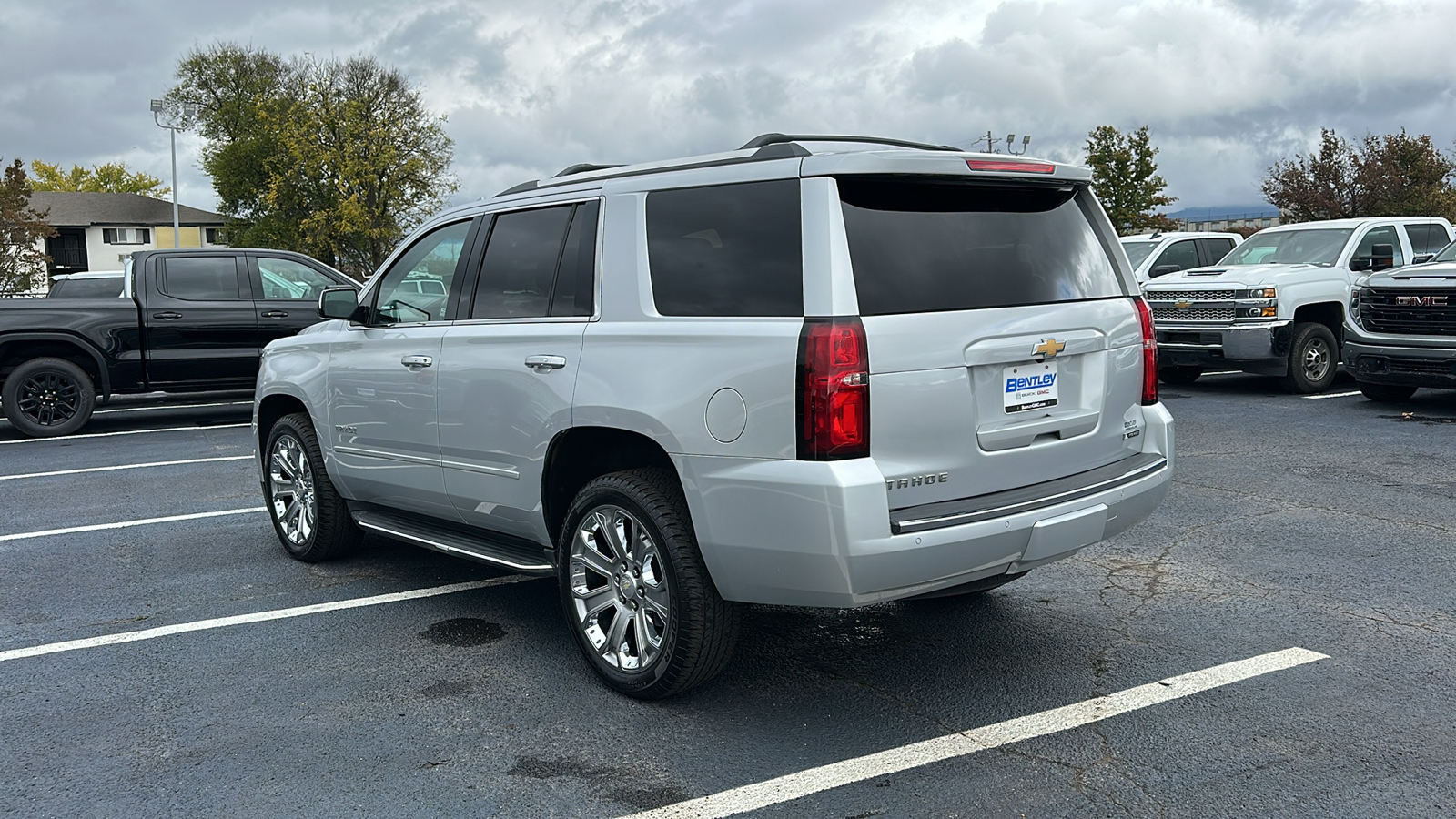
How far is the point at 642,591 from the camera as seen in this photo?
167 inches

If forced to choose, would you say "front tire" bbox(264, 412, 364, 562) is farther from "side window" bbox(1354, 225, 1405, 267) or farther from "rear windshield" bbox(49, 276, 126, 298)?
"side window" bbox(1354, 225, 1405, 267)

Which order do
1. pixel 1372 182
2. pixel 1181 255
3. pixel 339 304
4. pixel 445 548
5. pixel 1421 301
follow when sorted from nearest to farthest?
pixel 445 548
pixel 339 304
pixel 1421 301
pixel 1181 255
pixel 1372 182

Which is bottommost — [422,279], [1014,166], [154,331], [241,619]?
[241,619]

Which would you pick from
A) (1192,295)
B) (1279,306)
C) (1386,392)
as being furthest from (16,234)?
(1386,392)

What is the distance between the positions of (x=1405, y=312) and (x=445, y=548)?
384 inches

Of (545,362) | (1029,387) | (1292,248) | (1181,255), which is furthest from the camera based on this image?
(1181,255)

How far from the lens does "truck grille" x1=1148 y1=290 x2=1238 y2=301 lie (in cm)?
1305

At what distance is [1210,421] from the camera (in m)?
11.2

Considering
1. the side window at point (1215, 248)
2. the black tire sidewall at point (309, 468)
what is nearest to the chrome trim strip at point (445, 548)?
the black tire sidewall at point (309, 468)

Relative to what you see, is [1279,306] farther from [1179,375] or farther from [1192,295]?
[1179,375]

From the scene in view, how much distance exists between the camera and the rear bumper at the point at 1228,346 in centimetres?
1281

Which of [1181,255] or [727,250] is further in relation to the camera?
[1181,255]

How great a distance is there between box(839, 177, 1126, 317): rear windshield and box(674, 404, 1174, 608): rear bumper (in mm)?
607

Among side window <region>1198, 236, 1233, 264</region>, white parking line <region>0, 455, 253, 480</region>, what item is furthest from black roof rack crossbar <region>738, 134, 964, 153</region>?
side window <region>1198, 236, 1233, 264</region>
